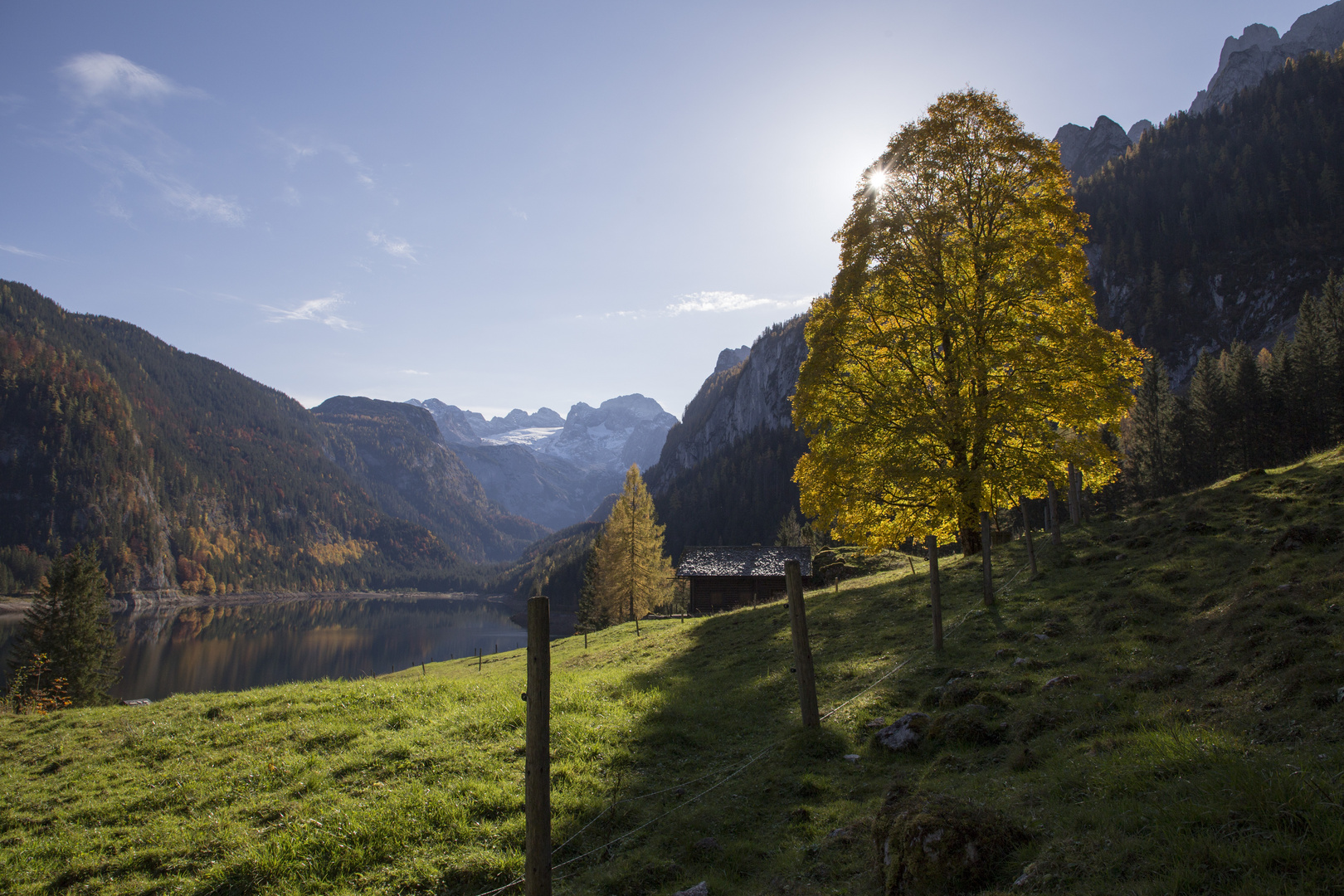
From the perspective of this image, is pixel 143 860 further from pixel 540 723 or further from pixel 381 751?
pixel 540 723

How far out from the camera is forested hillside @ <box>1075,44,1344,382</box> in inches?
5940

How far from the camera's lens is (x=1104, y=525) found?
2767 centimetres

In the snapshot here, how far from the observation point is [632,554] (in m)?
60.6

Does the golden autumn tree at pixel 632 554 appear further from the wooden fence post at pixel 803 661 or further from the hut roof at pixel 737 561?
the wooden fence post at pixel 803 661

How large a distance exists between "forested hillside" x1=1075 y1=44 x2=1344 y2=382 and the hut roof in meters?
146

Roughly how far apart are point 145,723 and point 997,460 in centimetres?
2528

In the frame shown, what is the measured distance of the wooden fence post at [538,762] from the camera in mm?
6945

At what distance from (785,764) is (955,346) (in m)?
12.7

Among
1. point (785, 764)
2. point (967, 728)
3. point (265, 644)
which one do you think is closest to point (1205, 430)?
point (967, 728)

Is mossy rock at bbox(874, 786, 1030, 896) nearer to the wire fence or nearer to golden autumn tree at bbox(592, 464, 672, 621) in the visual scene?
the wire fence

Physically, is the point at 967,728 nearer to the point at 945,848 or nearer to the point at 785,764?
the point at 785,764

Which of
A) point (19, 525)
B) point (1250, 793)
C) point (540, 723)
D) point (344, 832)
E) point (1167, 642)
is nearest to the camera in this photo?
point (1250, 793)

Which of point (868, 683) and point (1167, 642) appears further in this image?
point (868, 683)

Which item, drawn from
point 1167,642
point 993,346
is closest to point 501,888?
point 1167,642
